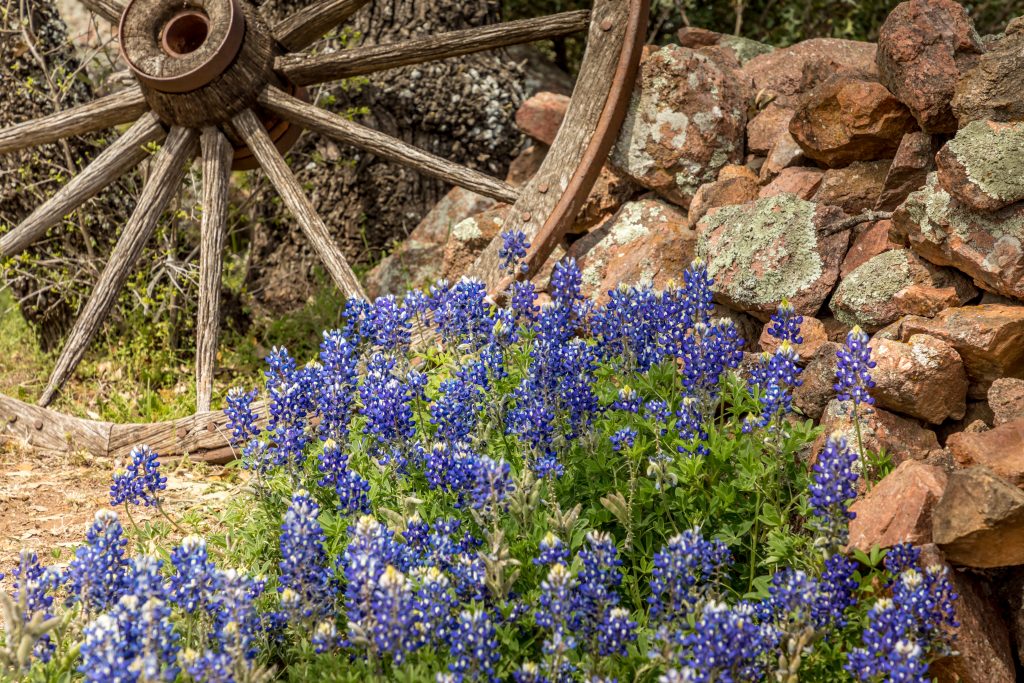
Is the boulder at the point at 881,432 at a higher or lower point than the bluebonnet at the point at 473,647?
lower

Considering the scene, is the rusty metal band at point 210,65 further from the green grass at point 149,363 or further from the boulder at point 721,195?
the boulder at point 721,195

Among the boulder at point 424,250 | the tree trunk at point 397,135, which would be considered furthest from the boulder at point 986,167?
the tree trunk at point 397,135

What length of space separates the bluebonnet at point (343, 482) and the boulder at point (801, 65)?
2.71 meters

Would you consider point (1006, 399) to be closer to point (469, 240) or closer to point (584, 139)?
point (584, 139)

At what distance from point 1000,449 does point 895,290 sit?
30.0 inches

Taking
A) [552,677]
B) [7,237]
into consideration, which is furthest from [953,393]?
[7,237]

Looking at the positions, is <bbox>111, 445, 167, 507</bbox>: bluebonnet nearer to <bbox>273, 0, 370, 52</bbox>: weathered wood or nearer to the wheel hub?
the wheel hub

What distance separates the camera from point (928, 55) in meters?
3.67

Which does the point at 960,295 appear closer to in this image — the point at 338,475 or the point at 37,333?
the point at 338,475

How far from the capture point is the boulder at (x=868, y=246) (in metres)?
3.63

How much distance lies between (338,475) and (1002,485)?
1.73 meters

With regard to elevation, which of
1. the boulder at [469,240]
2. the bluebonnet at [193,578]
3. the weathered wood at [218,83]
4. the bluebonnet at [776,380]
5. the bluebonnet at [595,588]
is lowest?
the bluebonnet at [595,588]

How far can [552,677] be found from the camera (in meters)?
2.24

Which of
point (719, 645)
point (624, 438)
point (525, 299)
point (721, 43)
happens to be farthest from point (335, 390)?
point (721, 43)
